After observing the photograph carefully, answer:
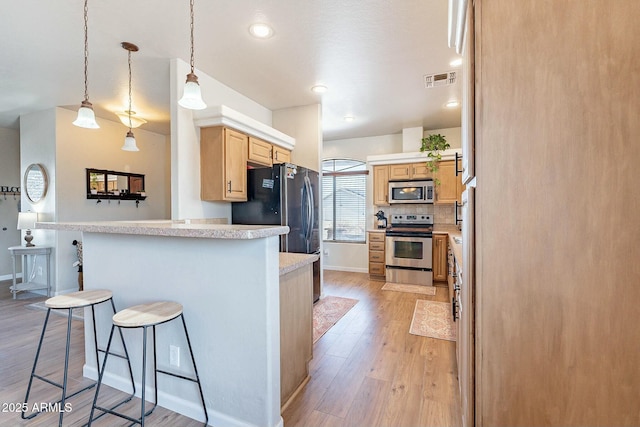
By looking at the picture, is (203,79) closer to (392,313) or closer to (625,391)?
(392,313)

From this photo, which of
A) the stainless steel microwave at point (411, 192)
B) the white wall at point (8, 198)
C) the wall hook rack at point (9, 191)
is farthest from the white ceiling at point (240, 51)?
the wall hook rack at point (9, 191)

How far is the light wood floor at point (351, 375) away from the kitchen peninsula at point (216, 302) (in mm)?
263

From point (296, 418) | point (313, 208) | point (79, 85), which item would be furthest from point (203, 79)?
point (296, 418)

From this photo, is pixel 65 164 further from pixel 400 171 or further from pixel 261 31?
pixel 400 171

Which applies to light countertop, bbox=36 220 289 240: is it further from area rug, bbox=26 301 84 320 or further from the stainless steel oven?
the stainless steel oven

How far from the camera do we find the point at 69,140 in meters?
4.48

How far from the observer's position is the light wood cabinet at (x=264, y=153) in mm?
3504

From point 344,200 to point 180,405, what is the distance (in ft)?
16.0

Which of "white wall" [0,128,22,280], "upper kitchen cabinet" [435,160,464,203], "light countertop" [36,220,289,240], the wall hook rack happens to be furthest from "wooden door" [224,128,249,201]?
the wall hook rack

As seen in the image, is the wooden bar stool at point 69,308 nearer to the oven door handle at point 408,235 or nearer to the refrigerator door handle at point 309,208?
the refrigerator door handle at point 309,208

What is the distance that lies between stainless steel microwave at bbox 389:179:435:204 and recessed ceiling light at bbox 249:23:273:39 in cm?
351

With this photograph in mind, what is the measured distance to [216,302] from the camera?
5.37ft

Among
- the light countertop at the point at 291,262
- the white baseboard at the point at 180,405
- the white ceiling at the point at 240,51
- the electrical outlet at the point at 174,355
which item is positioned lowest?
the white baseboard at the point at 180,405

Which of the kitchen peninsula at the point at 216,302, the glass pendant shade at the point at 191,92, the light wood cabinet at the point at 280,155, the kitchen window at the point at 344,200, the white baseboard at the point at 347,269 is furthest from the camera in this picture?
the kitchen window at the point at 344,200
